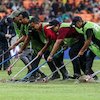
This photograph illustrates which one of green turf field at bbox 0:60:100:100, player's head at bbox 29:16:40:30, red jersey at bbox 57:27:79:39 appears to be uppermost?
player's head at bbox 29:16:40:30

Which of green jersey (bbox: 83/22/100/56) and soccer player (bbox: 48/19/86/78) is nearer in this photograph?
green jersey (bbox: 83/22/100/56)

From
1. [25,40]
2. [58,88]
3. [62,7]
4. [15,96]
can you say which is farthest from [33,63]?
[62,7]

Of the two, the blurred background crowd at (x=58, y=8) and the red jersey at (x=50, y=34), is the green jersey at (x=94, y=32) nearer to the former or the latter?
the red jersey at (x=50, y=34)

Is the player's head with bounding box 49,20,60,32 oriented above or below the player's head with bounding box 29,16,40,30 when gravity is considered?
below

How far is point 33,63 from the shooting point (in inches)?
744

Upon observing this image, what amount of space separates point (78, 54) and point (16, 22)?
2160 mm

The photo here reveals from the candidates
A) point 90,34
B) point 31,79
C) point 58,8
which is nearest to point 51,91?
point 90,34

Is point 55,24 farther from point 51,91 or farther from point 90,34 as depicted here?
point 51,91

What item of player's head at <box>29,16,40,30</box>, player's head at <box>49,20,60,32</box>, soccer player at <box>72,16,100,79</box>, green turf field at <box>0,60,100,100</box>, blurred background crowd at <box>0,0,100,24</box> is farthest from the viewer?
blurred background crowd at <box>0,0,100,24</box>

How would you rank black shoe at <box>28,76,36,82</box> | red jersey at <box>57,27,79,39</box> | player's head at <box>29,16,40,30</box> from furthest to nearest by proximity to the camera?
black shoe at <box>28,76,36,82</box>
red jersey at <box>57,27,79,39</box>
player's head at <box>29,16,40,30</box>

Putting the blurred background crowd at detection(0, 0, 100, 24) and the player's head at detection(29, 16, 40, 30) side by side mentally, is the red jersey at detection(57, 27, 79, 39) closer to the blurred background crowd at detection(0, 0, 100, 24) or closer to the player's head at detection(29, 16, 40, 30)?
the player's head at detection(29, 16, 40, 30)

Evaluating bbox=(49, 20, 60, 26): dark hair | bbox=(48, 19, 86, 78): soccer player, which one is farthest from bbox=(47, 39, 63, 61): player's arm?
bbox=(49, 20, 60, 26): dark hair

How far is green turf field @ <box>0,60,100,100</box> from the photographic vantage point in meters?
13.9

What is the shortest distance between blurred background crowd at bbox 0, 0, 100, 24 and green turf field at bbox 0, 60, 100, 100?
2022 cm
